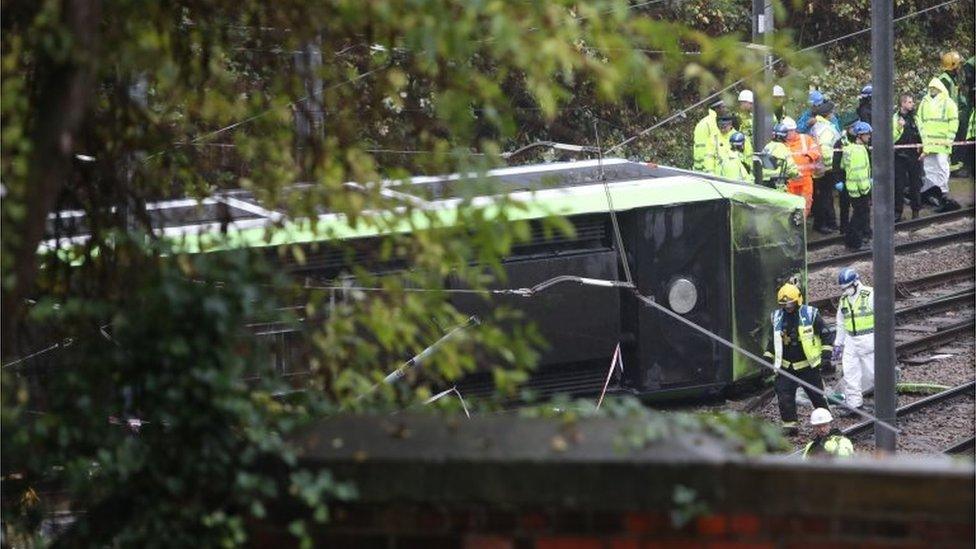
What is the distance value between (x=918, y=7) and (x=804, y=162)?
10.5 meters

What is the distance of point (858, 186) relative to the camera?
22.9 meters

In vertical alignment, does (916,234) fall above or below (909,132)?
below

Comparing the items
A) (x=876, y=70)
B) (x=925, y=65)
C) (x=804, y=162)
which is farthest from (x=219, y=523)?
(x=925, y=65)

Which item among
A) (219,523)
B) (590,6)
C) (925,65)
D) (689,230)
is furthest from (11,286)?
(925,65)


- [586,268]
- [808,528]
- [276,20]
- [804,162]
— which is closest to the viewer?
[808,528]

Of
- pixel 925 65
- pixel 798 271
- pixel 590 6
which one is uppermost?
pixel 925 65

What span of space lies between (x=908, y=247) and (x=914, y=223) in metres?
1.32

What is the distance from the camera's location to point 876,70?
1320cm

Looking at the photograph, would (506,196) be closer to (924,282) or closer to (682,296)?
(682,296)

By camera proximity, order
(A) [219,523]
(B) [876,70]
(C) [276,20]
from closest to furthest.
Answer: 1. (A) [219,523]
2. (C) [276,20]
3. (B) [876,70]

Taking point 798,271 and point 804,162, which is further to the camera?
point 804,162

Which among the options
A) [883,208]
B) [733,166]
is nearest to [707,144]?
[733,166]

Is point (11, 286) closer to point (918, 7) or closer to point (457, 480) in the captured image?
point (457, 480)

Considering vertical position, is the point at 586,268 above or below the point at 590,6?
below
